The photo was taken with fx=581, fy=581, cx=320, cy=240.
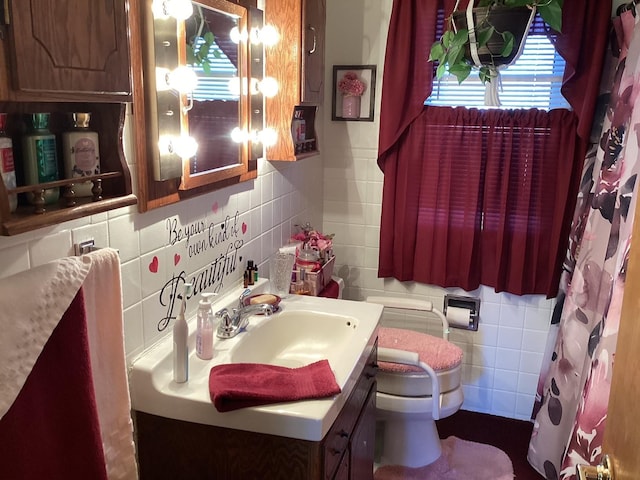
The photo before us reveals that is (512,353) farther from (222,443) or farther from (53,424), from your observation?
(53,424)

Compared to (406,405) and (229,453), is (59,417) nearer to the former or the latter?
(229,453)

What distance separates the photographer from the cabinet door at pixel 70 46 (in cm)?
83

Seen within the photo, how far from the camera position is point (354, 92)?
2.67m

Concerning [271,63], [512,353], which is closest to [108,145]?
[271,63]

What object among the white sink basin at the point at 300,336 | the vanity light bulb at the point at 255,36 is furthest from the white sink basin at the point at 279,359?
the vanity light bulb at the point at 255,36

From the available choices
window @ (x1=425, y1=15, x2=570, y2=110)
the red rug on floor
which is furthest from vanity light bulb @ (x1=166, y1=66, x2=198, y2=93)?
the red rug on floor

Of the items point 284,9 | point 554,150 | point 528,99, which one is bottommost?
point 554,150

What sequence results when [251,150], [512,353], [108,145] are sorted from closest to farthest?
[108,145] < [251,150] < [512,353]

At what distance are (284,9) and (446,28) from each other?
2.75 feet

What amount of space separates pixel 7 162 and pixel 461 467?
2159mm

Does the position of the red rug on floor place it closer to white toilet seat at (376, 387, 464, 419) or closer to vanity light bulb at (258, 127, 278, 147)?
white toilet seat at (376, 387, 464, 419)

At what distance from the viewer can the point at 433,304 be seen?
2.81m

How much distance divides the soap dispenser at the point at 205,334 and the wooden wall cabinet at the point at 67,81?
446 mm

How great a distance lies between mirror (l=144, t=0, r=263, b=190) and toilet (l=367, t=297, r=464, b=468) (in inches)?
36.4
